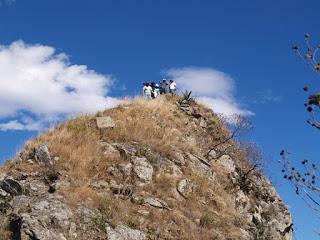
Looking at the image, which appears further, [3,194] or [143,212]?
[143,212]

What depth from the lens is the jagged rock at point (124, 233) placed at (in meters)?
19.9

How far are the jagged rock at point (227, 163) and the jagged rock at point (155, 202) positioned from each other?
8.28m

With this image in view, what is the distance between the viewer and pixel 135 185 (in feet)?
78.8

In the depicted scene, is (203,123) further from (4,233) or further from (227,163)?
(4,233)

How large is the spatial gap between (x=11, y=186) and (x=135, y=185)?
5.55 metres

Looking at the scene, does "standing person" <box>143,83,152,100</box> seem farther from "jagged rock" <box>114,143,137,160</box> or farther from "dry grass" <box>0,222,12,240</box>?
"dry grass" <box>0,222,12,240</box>

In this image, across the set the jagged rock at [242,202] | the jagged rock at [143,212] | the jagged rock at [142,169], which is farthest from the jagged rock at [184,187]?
the jagged rock at [242,202]

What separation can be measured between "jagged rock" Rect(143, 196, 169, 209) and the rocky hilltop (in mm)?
55

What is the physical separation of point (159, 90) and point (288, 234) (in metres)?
14.7

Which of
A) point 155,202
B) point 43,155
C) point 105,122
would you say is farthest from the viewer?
point 105,122

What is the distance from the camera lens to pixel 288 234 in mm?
29828

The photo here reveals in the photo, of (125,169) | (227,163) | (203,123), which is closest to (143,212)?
(125,169)

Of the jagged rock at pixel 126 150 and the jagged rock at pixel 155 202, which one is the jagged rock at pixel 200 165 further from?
the jagged rock at pixel 155 202

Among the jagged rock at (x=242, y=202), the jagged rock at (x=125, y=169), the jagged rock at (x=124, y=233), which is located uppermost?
the jagged rock at (x=125, y=169)
